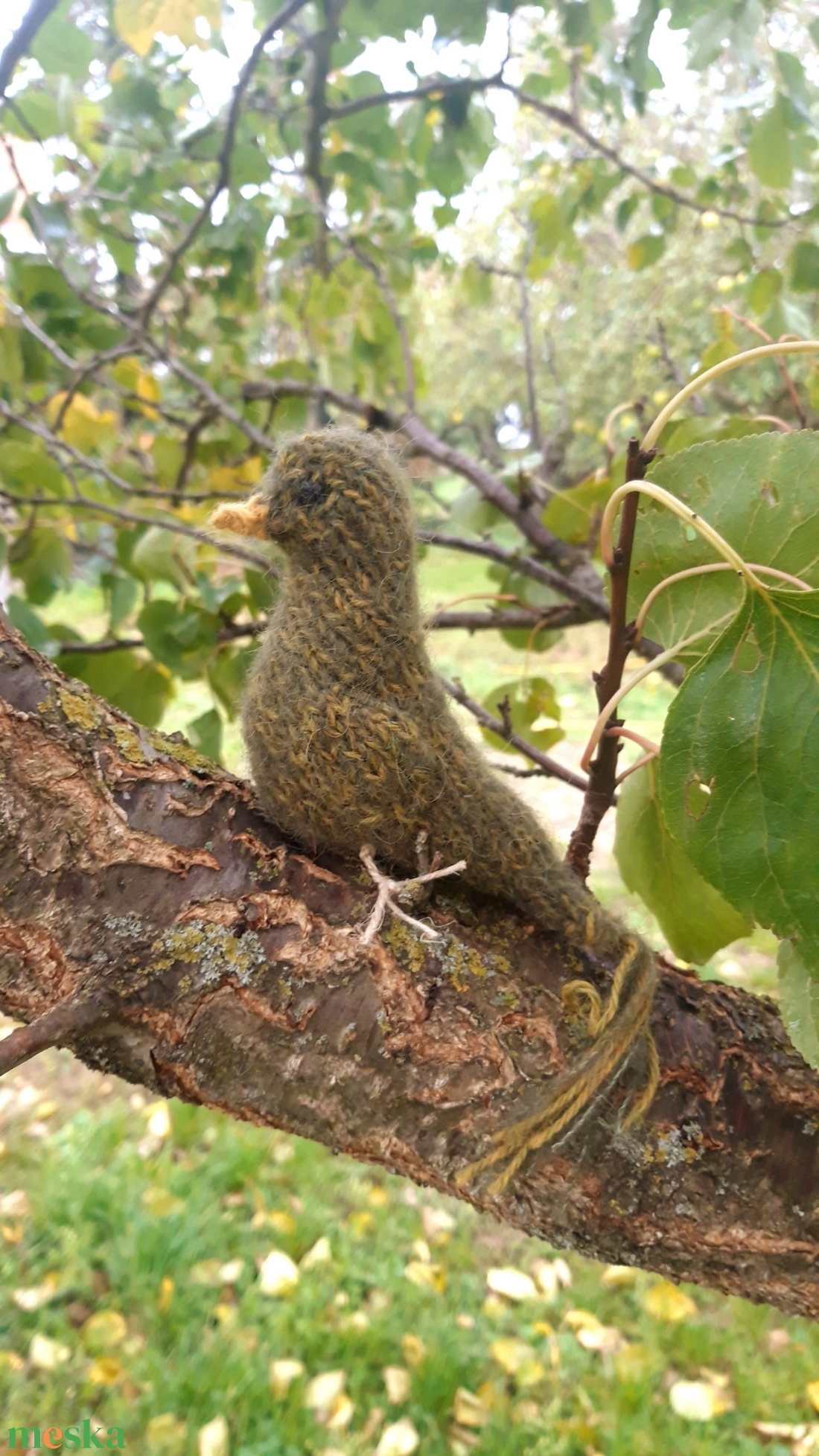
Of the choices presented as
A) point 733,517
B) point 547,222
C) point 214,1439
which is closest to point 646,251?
point 547,222

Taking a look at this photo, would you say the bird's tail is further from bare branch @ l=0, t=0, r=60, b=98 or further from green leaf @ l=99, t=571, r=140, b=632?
bare branch @ l=0, t=0, r=60, b=98

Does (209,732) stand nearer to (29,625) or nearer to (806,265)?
(29,625)

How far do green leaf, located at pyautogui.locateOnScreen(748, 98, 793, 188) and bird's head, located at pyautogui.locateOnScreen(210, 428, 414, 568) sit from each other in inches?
35.3

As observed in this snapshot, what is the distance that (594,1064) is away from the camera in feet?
1.34

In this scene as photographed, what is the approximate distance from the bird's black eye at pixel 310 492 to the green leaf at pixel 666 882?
10.6 inches

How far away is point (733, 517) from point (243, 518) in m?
0.25

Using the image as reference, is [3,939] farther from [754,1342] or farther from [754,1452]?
[754,1342]

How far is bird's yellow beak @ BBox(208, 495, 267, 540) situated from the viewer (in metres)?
0.42

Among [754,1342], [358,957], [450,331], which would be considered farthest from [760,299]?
[450,331]

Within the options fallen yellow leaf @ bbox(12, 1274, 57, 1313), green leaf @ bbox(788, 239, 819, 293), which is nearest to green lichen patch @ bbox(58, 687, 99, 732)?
fallen yellow leaf @ bbox(12, 1274, 57, 1313)

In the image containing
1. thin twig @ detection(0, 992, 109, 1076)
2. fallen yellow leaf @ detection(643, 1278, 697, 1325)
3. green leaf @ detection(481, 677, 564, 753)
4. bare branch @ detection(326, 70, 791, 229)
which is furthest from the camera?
fallen yellow leaf @ detection(643, 1278, 697, 1325)

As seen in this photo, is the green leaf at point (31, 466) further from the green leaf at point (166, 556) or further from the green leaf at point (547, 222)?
the green leaf at point (547, 222)

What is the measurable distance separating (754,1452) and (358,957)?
3.20 ft

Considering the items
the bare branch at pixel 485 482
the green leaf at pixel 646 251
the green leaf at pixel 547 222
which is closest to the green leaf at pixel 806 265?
the green leaf at pixel 646 251
